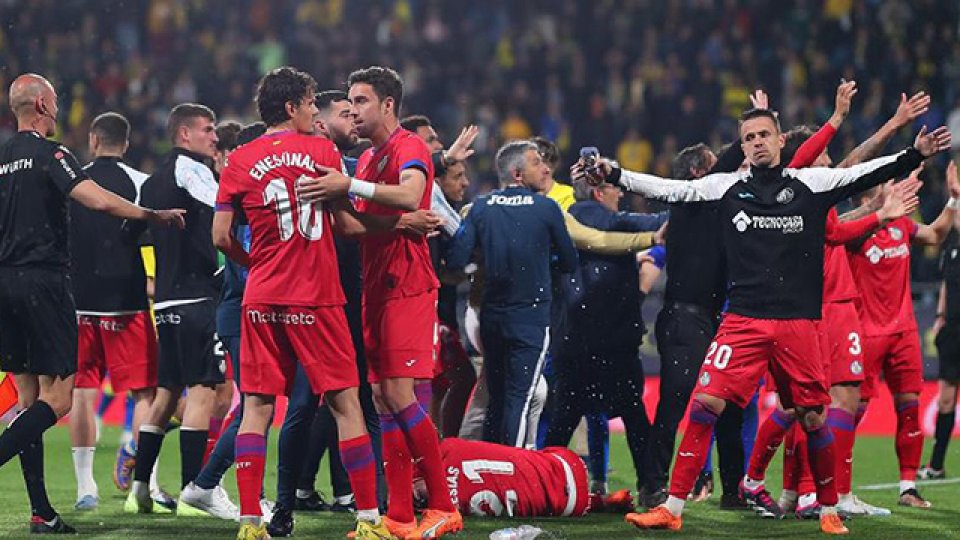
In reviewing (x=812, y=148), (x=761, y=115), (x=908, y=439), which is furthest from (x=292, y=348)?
(x=908, y=439)

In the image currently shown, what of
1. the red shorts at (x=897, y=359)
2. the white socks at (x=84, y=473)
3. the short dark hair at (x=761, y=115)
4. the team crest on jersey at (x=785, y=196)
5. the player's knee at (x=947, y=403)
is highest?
the short dark hair at (x=761, y=115)

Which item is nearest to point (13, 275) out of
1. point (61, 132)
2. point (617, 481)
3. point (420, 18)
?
point (617, 481)

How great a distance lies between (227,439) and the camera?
329 inches

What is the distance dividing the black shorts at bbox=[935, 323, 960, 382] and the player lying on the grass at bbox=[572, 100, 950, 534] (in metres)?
4.17

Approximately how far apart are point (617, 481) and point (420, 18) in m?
13.5

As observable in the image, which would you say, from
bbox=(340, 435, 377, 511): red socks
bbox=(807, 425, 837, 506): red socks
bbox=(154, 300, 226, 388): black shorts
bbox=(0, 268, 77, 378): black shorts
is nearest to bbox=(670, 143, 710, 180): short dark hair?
bbox=(807, 425, 837, 506): red socks

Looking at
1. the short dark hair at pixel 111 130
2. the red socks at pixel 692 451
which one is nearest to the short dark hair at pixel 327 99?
the short dark hair at pixel 111 130

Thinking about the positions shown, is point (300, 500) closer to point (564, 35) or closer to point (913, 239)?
point (913, 239)

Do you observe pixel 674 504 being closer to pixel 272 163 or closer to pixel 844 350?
pixel 844 350

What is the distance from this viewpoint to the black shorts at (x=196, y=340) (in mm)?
9000

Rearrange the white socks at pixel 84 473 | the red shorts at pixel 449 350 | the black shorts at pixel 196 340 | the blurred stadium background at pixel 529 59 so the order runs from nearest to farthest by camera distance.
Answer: the black shorts at pixel 196 340 → the white socks at pixel 84 473 → the red shorts at pixel 449 350 → the blurred stadium background at pixel 529 59

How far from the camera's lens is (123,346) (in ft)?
31.3

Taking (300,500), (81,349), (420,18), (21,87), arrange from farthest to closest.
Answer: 1. (420,18)
2. (81,349)
3. (300,500)
4. (21,87)

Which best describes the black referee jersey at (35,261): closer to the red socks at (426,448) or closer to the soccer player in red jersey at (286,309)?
the soccer player in red jersey at (286,309)
